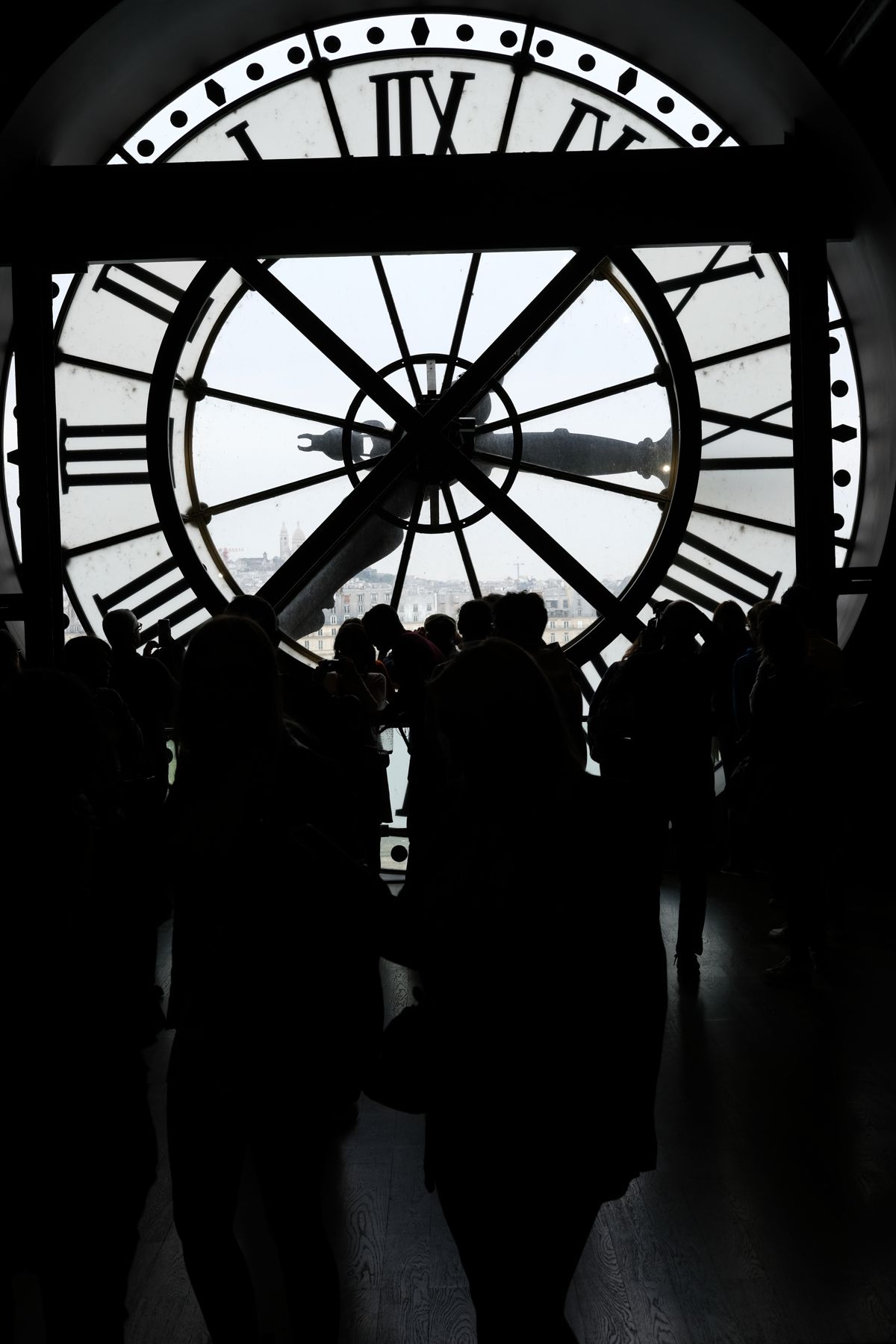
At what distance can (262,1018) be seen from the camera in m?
1.38

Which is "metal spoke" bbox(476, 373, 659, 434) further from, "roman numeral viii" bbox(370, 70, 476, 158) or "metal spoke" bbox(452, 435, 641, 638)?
"roman numeral viii" bbox(370, 70, 476, 158)

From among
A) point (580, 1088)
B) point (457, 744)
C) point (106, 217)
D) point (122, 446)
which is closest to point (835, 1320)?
point (580, 1088)

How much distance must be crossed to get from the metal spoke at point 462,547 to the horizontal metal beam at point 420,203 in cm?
111

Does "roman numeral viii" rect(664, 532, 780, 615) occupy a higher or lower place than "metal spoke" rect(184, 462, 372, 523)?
lower

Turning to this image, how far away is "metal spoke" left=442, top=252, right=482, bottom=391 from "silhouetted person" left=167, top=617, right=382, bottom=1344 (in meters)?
3.51

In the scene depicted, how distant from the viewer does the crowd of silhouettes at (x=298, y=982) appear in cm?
121

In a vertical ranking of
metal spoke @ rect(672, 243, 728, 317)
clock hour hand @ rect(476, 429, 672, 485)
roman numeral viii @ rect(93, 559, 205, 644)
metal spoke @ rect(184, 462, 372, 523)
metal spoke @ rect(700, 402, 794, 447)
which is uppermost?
metal spoke @ rect(672, 243, 728, 317)

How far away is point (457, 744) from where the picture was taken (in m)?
1.27

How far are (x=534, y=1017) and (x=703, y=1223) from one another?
1.08 metres

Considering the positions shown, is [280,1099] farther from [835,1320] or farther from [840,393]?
[840,393]

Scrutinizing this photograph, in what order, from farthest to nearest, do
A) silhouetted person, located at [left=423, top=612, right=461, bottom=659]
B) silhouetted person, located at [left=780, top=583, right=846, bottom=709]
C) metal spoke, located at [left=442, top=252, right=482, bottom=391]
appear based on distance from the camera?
metal spoke, located at [left=442, top=252, right=482, bottom=391] < silhouetted person, located at [left=423, top=612, right=461, bottom=659] < silhouetted person, located at [left=780, top=583, right=846, bottom=709]

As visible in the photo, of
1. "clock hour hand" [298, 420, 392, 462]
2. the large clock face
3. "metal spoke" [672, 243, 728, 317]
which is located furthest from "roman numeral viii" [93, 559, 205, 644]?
"metal spoke" [672, 243, 728, 317]

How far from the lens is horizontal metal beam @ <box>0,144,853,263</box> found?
13.1ft

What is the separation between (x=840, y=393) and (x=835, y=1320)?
4.03 m
